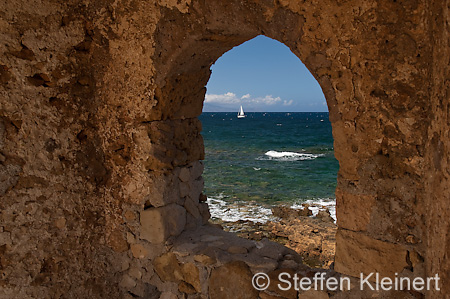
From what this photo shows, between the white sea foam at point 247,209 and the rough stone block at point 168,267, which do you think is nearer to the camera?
the rough stone block at point 168,267

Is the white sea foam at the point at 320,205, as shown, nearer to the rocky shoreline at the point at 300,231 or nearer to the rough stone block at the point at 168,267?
the rocky shoreline at the point at 300,231

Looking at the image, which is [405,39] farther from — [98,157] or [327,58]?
[98,157]

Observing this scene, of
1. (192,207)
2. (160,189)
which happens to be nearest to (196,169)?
(192,207)

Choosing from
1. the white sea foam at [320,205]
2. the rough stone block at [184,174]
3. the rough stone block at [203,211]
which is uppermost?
the rough stone block at [184,174]

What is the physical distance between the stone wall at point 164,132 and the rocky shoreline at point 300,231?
377cm

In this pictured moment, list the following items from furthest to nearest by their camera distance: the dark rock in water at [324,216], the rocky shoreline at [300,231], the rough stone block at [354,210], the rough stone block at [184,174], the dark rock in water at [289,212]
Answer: the dark rock in water at [289,212]
the dark rock in water at [324,216]
the rocky shoreline at [300,231]
the rough stone block at [184,174]
the rough stone block at [354,210]

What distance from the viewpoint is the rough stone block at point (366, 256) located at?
168 cm

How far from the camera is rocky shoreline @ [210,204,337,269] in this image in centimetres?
662

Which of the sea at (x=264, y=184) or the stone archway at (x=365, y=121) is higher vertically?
the stone archway at (x=365, y=121)

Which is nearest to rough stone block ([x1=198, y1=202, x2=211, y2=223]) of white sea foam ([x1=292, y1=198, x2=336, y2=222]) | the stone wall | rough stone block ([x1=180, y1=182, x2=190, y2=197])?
the stone wall

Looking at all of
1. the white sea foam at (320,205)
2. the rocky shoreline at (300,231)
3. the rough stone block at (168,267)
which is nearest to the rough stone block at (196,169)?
the rough stone block at (168,267)

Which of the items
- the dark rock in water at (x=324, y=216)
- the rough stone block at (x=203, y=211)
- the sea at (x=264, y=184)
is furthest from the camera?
the sea at (x=264, y=184)

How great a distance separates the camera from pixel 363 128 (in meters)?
1.71

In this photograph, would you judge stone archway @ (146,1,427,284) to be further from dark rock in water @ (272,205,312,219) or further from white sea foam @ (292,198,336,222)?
white sea foam @ (292,198,336,222)
